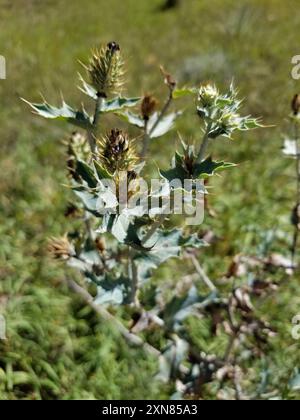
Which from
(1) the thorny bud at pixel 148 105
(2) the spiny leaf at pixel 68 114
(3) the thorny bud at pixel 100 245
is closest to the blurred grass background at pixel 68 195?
(1) the thorny bud at pixel 148 105

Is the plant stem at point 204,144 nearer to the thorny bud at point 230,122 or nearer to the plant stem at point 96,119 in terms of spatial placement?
the thorny bud at point 230,122

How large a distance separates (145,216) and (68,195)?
79.0 inches

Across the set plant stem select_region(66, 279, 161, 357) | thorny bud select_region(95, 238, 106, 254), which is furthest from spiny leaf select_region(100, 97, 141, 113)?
plant stem select_region(66, 279, 161, 357)

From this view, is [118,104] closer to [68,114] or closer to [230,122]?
[68,114]

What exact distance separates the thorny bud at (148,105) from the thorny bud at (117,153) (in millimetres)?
305

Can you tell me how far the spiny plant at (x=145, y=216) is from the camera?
135cm

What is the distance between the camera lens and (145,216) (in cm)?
152

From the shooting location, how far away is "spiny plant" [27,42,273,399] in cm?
135

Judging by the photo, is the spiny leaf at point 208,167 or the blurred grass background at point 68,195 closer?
the spiny leaf at point 208,167

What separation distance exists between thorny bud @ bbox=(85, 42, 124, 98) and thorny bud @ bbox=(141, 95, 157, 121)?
0.39ft

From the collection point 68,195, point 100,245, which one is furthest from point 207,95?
point 68,195

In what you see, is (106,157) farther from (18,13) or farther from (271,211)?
(18,13)
